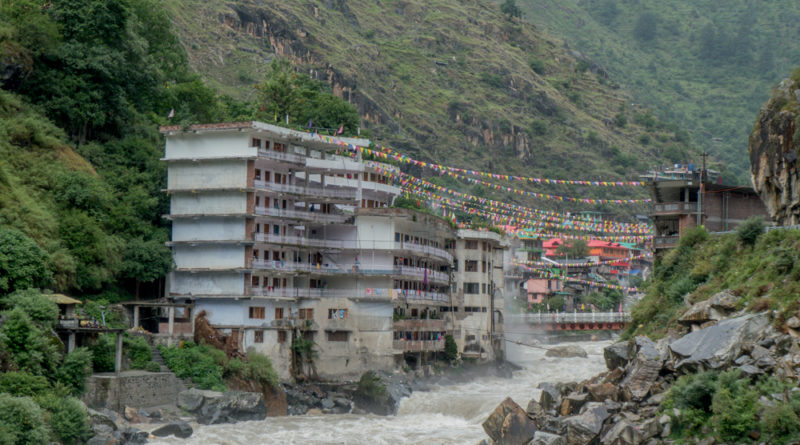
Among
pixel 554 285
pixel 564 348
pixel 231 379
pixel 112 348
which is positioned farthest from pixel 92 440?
pixel 554 285

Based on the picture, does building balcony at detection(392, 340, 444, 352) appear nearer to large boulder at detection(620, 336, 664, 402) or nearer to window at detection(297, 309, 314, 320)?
window at detection(297, 309, 314, 320)

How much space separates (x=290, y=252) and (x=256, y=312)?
586 centimetres

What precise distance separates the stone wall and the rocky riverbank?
18.6m

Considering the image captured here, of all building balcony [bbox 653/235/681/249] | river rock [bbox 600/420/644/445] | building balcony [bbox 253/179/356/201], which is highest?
building balcony [bbox 253/179/356/201]

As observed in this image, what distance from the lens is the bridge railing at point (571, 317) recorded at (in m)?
127

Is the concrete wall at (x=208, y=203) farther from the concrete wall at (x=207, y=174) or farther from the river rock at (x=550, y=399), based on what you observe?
the river rock at (x=550, y=399)

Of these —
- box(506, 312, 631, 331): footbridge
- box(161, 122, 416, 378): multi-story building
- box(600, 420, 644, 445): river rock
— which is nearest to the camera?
box(600, 420, 644, 445): river rock

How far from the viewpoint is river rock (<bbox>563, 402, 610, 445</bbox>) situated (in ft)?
154

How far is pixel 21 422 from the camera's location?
48.5 metres

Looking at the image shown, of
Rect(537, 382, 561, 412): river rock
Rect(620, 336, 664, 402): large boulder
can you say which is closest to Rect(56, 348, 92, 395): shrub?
Rect(537, 382, 561, 412): river rock

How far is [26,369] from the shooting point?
53000mm

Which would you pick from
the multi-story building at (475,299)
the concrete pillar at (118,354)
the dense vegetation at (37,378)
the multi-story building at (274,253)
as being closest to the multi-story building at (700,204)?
the multi-story building at (274,253)

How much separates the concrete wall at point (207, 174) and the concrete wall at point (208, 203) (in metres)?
0.58

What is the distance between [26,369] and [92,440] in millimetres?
4662
